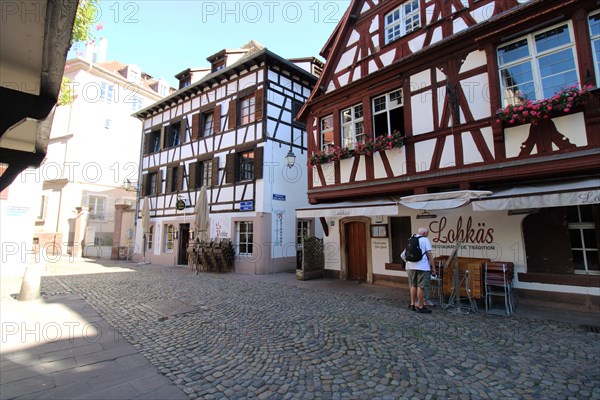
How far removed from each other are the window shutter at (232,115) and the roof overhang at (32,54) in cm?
1324

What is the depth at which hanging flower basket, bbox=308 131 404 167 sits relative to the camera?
8320 mm

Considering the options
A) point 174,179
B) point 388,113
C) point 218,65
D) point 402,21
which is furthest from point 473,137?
point 174,179

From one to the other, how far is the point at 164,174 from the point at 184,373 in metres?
16.5

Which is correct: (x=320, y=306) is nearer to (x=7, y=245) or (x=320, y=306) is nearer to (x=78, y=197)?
(x=7, y=245)

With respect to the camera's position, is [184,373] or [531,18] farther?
[531,18]

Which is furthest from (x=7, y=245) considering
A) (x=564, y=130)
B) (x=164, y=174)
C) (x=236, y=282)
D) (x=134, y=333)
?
(x=564, y=130)

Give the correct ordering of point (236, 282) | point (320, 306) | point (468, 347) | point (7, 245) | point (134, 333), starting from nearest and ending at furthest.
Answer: point (468, 347), point (134, 333), point (320, 306), point (236, 282), point (7, 245)

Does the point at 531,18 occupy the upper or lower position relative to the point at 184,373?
upper

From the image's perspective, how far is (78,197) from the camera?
24156 millimetres

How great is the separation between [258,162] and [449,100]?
7955mm

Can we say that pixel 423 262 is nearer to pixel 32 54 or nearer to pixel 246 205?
pixel 32 54

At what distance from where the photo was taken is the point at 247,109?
14672 millimetres

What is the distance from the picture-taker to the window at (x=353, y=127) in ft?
32.3

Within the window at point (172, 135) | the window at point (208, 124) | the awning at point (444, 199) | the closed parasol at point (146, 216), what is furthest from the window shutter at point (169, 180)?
the awning at point (444, 199)
